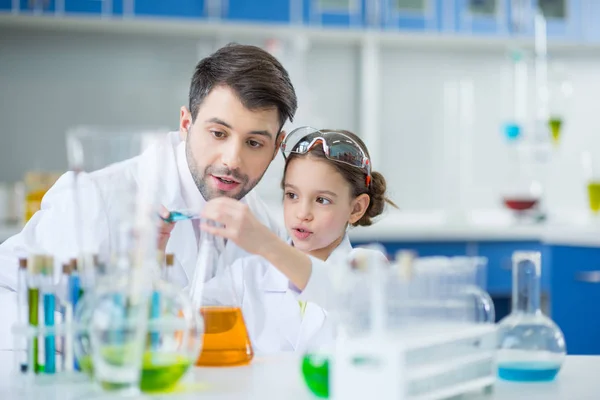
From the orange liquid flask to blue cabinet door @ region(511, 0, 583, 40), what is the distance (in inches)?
133

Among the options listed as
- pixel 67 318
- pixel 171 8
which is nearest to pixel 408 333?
pixel 67 318

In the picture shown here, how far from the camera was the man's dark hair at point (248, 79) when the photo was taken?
187 cm

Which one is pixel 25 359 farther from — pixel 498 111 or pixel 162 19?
pixel 498 111

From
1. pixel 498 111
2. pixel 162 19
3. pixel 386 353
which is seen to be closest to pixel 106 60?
pixel 162 19

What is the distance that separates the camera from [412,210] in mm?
4520

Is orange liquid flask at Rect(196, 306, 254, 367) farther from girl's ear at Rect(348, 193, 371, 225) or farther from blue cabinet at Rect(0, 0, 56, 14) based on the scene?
blue cabinet at Rect(0, 0, 56, 14)

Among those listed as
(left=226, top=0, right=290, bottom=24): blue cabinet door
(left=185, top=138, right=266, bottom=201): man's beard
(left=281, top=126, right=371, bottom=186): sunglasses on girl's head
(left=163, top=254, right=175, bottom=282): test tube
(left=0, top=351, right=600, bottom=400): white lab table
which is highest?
(left=226, top=0, right=290, bottom=24): blue cabinet door

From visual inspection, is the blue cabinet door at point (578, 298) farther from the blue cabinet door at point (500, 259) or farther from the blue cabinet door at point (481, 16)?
the blue cabinet door at point (481, 16)

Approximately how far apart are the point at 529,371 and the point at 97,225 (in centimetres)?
64

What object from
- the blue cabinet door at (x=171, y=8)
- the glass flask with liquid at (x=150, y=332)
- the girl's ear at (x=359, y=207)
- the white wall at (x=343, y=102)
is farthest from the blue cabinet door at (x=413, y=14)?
the glass flask with liquid at (x=150, y=332)

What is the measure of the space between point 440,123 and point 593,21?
0.95 metres


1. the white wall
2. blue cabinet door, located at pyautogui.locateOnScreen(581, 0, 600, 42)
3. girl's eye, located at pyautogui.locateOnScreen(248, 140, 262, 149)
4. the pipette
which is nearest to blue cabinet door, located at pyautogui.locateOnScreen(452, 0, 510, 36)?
the white wall

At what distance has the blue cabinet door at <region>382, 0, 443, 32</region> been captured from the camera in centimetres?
413

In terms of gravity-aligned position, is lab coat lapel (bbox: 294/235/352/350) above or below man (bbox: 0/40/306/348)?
below
